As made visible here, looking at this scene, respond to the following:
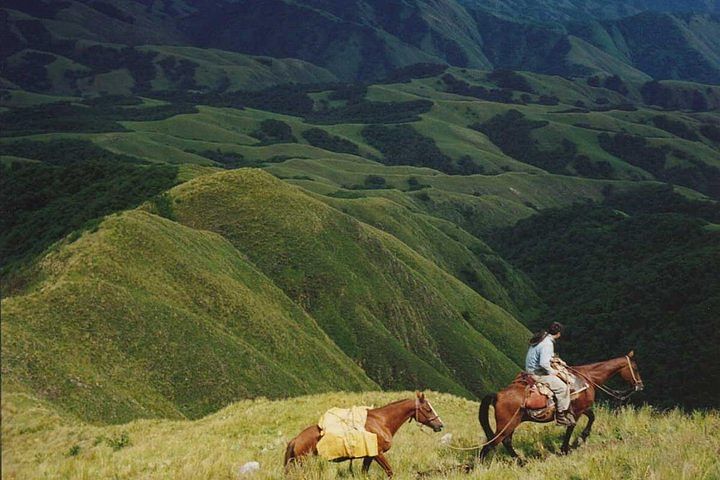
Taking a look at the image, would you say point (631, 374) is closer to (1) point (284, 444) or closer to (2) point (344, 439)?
(2) point (344, 439)

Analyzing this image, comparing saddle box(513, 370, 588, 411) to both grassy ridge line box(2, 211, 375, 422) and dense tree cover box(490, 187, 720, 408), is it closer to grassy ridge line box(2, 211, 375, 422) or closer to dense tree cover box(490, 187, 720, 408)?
grassy ridge line box(2, 211, 375, 422)

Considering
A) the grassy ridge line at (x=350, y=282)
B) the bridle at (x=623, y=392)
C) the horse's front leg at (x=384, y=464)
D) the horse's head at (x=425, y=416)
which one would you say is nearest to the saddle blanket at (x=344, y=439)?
the horse's front leg at (x=384, y=464)

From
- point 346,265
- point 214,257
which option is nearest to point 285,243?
point 346,265

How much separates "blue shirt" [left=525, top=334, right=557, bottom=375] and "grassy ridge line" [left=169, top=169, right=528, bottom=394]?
6264 cm

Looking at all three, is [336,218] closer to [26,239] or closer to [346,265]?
[346,265]

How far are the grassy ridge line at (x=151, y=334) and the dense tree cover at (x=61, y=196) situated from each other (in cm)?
3001

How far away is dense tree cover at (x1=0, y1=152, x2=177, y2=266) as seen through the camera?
93.2 metres

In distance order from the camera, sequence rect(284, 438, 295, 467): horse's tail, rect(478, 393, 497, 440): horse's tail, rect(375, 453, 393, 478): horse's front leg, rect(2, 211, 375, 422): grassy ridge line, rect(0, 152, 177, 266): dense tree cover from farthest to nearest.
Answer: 1. rect(0, 152, 177, 266): dense tree cover
2. rect(2, 211, 375, 422): grassy ridge line
3. rect(478, 393, 497, 440): horse's tail
4. rect(375, 453, 393, 478): horse's front leg
5. rect(284, 438, 295, 467): horse's tail

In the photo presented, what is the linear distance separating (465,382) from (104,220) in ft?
213

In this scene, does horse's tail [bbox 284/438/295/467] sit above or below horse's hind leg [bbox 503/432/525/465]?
below

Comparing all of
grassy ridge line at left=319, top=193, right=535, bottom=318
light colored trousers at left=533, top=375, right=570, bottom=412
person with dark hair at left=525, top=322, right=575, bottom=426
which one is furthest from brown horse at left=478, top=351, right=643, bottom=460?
grassy ridge line at left=319, top=193, right=535, bottom=318

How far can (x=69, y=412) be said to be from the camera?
3131 centimetres

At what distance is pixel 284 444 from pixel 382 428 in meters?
6.85

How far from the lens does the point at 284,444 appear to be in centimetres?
2189
